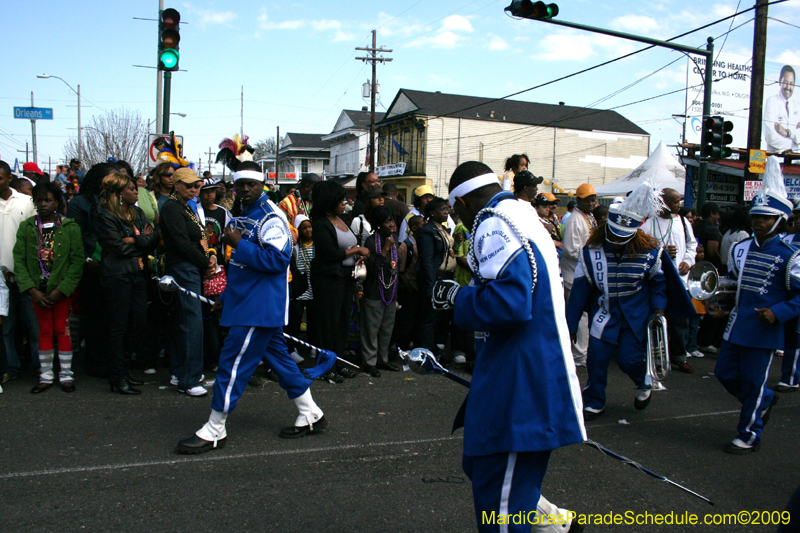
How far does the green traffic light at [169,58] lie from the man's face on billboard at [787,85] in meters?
25.6

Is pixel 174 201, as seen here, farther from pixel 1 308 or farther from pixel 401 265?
pixel 401 265

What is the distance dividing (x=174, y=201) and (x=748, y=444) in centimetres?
529

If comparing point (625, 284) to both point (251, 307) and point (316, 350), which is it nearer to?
point (316, 350)

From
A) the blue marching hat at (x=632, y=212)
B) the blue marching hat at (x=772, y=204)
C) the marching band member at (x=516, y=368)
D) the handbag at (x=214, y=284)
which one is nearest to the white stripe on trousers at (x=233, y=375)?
the handbag at (x=214, y=284)

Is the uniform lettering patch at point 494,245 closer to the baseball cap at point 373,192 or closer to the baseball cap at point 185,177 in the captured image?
the baseball cap at point 185,177

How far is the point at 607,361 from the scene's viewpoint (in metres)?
5.32

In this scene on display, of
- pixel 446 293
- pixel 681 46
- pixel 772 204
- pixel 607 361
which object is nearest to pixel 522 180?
pixel 607 361

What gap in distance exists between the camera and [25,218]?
19.8 ft

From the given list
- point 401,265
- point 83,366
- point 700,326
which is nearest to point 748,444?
point 401,265

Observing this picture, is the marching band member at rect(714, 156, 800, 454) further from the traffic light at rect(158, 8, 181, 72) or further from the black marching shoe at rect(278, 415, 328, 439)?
the traffic light at rect(158, 8, 181, 72)

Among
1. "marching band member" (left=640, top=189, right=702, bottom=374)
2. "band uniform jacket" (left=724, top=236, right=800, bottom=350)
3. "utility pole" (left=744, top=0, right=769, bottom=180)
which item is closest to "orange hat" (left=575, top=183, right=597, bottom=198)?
"marching band member" (left=640, top=189, right=702, bottom=374)

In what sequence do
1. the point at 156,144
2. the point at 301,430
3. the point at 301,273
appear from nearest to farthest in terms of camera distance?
1. the point at 301,430
2. the point at 301,273
3. the point at 156,144

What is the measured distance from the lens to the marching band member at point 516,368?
2453 mm

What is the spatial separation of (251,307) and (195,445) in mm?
1048
